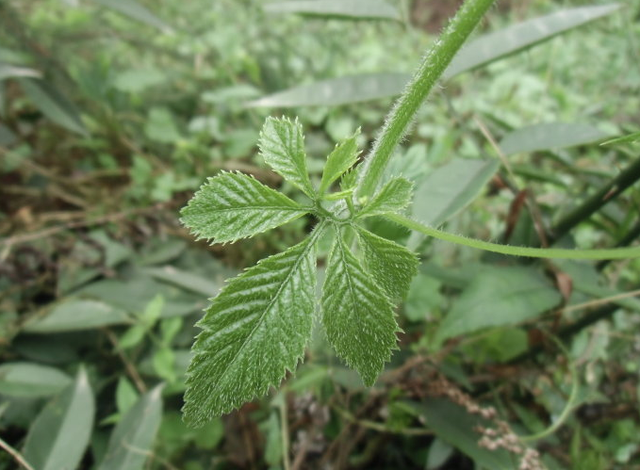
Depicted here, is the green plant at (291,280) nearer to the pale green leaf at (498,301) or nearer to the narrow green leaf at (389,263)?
the narrow green leaf at (389,263)

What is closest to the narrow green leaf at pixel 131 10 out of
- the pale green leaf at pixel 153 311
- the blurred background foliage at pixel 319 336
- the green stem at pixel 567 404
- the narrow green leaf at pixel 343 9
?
the blurred background foliage at pixel 319 336

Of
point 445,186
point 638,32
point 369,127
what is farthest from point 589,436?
point 638,32

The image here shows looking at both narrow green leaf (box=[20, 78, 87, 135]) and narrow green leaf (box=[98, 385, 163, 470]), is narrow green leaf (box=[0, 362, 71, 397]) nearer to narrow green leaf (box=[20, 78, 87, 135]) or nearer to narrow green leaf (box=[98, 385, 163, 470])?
narrow green leaf (box=[98, 385, 163, 470])

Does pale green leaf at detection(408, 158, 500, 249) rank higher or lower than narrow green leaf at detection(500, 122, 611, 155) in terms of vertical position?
lower

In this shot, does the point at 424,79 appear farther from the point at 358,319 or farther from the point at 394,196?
the point at 358,319

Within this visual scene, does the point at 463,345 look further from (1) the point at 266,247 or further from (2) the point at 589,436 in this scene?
(1) the point at 266,247

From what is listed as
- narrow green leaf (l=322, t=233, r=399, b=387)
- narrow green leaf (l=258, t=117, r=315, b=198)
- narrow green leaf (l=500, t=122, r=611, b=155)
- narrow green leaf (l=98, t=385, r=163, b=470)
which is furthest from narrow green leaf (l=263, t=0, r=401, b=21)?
narrow green leaf (l=98, t=385, r=163, b=470)
